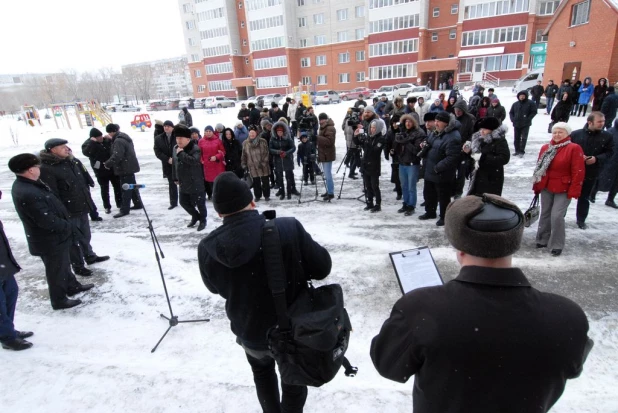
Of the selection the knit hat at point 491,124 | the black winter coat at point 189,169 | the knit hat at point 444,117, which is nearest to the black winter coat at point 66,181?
the black winter coat at point 189,169

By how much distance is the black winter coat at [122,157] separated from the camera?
7.13 m

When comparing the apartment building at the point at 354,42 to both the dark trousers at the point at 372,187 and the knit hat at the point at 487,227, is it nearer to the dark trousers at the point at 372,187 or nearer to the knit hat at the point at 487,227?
the dark trousers at the point at 372,187

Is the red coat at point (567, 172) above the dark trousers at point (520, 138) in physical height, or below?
above

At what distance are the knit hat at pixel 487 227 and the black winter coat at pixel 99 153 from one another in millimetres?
8096

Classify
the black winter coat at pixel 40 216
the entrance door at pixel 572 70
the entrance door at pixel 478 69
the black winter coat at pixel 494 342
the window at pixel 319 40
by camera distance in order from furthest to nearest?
the window at pixel 319 40, the entrance door at pixel 478 69, the entrance door at pixel 572 70, the black winter coat at pixel 40 216, the black winter coat at pixel 494 342

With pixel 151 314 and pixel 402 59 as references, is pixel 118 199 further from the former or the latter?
pixel 402 59

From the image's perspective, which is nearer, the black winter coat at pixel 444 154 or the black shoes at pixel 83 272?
the black shoes at pixel 83 272

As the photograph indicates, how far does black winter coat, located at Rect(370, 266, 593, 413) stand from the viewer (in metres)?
1.11

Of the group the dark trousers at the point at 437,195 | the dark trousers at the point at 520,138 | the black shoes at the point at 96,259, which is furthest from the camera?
the dark trousers at the point at 520,138

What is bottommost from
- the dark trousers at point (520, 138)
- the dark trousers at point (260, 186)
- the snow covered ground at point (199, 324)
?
the snow covered ground at point (199, 324)

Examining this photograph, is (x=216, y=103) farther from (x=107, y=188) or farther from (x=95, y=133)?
(x=95, y=133)

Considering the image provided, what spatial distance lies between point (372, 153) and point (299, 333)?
5010 millimetres

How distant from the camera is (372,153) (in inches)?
251

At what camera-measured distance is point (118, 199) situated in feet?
26.5
